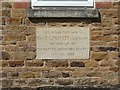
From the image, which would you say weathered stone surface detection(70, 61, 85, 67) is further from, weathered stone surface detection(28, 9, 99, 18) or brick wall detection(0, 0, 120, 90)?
weathered stone surface detection(28, 9, 99, 18)

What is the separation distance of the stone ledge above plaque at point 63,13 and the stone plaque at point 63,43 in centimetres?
25

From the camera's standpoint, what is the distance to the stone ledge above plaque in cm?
1175

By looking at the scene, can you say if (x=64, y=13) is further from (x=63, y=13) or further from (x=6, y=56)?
(x=6, y=56)

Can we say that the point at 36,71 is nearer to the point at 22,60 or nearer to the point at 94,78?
the point at 22,60

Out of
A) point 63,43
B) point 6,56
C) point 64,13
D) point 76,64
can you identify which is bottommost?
point 76,64

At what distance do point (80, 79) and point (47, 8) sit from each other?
4.83 ft

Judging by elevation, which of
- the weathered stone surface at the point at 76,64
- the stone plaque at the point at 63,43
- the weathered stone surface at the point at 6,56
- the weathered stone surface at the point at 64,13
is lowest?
the weathered stone surface at the point at 76,64

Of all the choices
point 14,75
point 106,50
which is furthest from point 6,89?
point 106,50

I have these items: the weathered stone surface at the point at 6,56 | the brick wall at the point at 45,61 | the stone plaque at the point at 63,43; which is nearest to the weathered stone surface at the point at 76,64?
the brick wall at the point at 45,61

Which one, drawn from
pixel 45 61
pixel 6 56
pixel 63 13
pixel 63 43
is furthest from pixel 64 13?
pixel 6 56

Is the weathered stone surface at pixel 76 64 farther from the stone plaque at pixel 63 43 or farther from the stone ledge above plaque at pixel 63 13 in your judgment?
the stone ledge above plaque at pixel 63 13

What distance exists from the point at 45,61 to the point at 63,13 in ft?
3.15

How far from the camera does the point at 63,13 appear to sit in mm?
11781

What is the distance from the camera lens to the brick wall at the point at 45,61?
11812 millimetres
